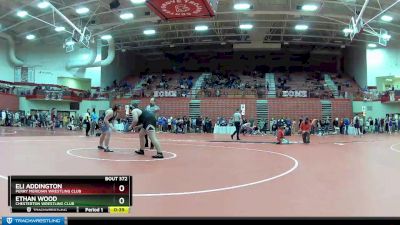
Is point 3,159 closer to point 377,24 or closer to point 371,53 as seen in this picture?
point 377,24

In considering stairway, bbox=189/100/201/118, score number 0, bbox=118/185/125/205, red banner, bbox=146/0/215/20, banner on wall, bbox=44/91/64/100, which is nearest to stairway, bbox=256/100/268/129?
stairway, bbox=189/100/201/118

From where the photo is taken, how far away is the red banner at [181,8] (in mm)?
14719

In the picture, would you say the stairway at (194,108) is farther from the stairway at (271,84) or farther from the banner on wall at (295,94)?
the banner on wall at (295,94)

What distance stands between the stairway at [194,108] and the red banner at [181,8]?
1788 centimetres

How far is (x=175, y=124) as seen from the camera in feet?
99.0

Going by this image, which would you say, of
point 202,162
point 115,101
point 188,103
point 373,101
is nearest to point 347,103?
point 373,101

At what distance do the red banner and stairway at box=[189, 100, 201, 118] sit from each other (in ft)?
58.7

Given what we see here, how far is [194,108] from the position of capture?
34.5m

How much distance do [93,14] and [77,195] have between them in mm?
27298

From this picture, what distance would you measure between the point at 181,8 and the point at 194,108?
63.1 feet

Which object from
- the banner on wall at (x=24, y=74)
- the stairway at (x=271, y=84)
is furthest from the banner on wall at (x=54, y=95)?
the stairway at (x=271, y=84)
